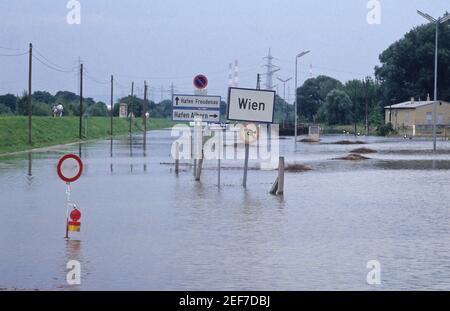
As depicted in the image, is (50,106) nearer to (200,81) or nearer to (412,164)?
(412,164)

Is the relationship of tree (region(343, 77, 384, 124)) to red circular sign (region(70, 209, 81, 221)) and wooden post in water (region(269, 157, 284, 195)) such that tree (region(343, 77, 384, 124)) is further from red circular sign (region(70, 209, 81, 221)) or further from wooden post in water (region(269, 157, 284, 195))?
red circular sign (region(70, 209, 81, 221))

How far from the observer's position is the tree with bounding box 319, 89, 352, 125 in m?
144

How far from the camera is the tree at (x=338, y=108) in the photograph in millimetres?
144375

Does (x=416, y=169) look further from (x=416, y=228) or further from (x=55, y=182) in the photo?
(x=416, y=228)

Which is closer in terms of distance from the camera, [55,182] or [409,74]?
[55,182]

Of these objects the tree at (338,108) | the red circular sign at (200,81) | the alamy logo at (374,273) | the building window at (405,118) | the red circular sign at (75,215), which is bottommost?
the alamy logo at (374,273)

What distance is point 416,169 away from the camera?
35188mm

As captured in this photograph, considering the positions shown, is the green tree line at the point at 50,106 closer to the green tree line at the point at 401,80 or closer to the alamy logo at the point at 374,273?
the green tree line at the point at 401,80

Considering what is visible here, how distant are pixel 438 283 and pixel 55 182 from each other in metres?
18.0

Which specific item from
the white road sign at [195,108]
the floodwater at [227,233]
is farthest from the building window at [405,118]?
the white road sign at [195,108]

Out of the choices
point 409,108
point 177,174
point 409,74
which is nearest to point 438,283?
point 177,174

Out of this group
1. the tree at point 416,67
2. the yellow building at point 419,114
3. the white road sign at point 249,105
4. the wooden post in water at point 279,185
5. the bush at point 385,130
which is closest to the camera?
the wooden post in water at point 279,185

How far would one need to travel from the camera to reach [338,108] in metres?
145

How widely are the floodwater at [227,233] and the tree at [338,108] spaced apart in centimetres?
11614
